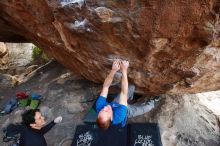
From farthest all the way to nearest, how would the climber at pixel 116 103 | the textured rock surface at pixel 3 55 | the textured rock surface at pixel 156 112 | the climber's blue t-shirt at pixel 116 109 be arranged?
1. the textured rock surface at pixel 3 55
2. the textured rock surface at pixel 156 112
3. the climber's blue t-shirt at pixel 116 109
4. the climber at pixel 116 103

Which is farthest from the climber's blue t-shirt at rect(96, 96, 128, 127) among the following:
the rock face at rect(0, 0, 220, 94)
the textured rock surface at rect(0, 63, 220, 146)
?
the textured rock surface at rect(0, 63, 220, 146)

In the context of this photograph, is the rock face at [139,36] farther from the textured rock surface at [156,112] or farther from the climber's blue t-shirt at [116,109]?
the textured rock surface at [156,112]

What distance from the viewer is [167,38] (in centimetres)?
376

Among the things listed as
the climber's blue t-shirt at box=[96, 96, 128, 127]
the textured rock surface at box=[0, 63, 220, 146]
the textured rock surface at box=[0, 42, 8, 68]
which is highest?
the textured rock surface at box=[0, 42, 8, 68]

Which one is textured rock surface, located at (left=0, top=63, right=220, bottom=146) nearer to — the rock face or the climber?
the rock face

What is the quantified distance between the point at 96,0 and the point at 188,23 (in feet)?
3.93

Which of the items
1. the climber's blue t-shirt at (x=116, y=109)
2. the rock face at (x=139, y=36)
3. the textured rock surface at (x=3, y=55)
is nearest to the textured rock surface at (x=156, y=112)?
the rock face at (x=139, y=36)

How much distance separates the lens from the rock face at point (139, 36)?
3.50 m

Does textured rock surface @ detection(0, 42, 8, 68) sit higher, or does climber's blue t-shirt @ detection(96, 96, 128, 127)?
textured rock surface @ detection(0, 42, 8, 68)

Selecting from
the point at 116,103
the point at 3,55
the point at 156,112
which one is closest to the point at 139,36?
the point at 116,103

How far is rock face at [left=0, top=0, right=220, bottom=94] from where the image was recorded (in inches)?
138

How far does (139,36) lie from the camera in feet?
12.6

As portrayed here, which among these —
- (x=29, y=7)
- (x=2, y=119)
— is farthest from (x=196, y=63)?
(x=2, y=119)

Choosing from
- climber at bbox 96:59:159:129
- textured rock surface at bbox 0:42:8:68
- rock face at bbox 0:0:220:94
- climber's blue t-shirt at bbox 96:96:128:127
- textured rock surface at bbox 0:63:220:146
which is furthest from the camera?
textured rock surface at bbox 0:42:8:68
